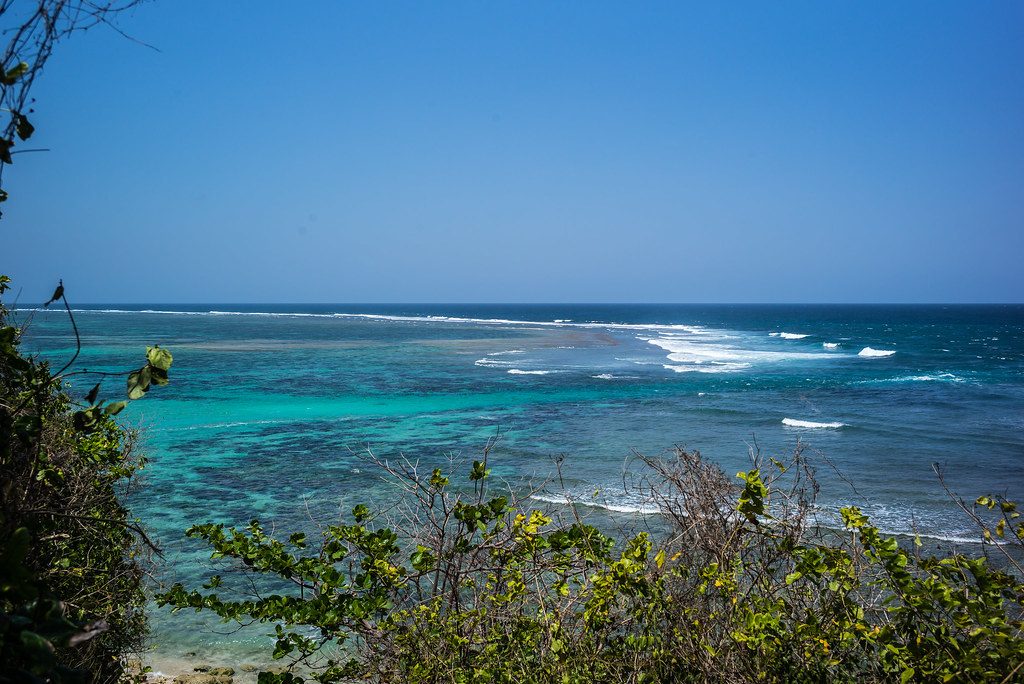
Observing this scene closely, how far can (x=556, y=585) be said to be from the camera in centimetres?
434

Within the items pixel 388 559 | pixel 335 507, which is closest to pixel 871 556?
pixel 388 559

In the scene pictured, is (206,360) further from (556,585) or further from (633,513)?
(556,585)

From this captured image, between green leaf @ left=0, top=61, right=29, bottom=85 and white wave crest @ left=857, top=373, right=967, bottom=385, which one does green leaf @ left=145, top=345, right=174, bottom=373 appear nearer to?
green leaf @ left=0, top=61, right=29, bottom=85

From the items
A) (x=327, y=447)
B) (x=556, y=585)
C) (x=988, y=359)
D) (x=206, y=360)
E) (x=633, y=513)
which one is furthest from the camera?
(x=988, y=359)

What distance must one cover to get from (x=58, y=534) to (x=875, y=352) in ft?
219

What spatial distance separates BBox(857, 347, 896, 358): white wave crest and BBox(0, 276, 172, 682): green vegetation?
59.7m

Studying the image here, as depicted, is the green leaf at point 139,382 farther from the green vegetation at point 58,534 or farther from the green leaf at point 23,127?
the green leaf at point 23,127

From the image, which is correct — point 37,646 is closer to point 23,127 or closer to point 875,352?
point 23,127

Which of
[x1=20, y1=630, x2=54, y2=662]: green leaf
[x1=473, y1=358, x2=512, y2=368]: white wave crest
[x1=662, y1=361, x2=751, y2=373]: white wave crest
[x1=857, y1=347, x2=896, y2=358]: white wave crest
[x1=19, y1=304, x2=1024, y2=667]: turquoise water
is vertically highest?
[x1=20, y1=630, x2=54, y2=662]: green leaf

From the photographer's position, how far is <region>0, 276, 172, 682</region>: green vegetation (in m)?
1.51

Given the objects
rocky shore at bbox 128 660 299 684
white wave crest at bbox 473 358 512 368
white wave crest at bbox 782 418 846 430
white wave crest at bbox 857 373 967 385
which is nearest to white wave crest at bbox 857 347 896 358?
white wave crest at bbox 857 373 967 385

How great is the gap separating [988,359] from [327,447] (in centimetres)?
5407

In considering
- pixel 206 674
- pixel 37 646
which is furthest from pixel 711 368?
pixel 37 646

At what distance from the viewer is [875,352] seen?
60.2m
